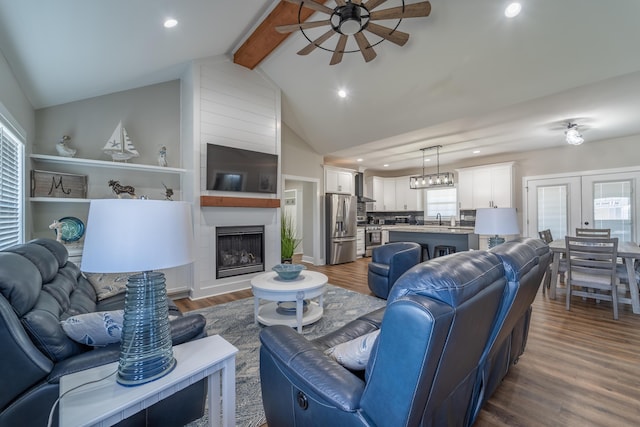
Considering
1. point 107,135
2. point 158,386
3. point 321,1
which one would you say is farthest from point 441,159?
point 158,386

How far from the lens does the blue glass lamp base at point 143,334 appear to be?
103 cm

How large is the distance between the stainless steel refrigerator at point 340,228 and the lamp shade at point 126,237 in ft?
17.7

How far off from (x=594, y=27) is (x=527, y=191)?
4278 millimetres

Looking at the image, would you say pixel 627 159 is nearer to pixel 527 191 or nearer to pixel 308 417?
pixel 527 191


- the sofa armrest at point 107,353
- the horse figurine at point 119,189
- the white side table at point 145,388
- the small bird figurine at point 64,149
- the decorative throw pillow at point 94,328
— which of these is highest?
the small bird figurine at point 64,149

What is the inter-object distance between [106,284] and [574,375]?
398cm

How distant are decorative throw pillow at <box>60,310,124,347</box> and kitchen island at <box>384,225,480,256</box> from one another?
463 centimetres

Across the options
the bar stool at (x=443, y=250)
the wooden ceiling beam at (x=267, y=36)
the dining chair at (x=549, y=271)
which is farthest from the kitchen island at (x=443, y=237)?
the wooden ceiling beam at (x=267, y=36)

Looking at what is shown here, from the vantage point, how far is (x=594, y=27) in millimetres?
2621

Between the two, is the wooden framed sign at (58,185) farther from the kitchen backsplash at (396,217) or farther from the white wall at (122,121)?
the kitchen backsplash at (396,217)

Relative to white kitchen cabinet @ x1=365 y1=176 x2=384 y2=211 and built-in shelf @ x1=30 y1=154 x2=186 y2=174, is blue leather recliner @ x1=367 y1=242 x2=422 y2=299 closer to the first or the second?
built-in shelf @ x1=30 y1=154 x2=186 y2=174

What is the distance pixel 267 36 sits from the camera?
3.57 meters

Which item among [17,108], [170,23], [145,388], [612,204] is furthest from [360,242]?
[145,388]

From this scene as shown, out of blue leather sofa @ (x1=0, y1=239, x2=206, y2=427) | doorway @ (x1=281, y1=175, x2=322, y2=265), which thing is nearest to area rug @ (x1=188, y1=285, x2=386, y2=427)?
blue leather sofa @ (x1=0, y1=239, x2=206, y2=427)
